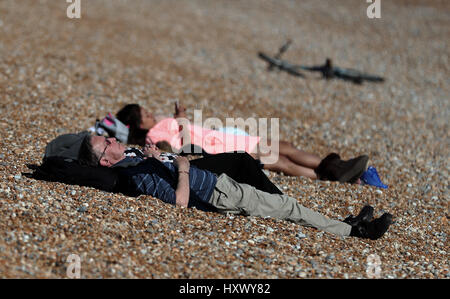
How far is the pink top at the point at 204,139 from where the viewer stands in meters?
8.12

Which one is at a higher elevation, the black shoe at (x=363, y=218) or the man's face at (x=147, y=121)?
the man's face at (x=147, y=121)

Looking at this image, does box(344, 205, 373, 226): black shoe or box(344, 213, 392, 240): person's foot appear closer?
box(344, 213, 392, 240): person's foot

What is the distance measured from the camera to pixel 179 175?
6.11 meters

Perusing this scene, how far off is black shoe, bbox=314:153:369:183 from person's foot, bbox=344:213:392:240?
1.62m

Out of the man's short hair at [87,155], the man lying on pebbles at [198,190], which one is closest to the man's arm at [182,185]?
the man lying on pebbles at [198,190]

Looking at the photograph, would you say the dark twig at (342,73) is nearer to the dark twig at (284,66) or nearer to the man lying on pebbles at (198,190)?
the dark twig at (284,66)

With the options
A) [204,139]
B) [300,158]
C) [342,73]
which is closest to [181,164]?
[204,139]

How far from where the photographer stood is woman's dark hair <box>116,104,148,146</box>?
27.5 ft

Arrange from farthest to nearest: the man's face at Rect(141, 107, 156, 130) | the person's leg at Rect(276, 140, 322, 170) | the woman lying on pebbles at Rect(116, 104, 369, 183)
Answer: the man's face at Rect(141, 107, 156, 130) < the person's leg at Rect(276, 140, 322, 170) < the woman lying on pebbles at Rect(116, 104, 369, 183)

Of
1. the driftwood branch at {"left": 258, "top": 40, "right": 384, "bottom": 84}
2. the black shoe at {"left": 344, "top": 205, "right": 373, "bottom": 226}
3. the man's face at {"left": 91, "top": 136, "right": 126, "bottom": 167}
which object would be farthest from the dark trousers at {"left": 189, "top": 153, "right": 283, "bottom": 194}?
the driftwood branch at {"left": 258, "top": 40, "right": 384, "bottom": 84}

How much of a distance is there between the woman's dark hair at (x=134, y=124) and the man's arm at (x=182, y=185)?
2.38 m

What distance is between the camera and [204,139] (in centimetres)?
823

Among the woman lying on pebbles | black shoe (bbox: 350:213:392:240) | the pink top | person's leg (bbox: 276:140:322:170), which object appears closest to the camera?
black shoe (bbox: 350:213:392:240)

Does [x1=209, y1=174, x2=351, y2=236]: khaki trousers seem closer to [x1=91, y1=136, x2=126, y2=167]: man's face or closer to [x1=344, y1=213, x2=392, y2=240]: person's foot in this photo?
[x1=344, y1=213, x2=392, y2=240]: person's foot
